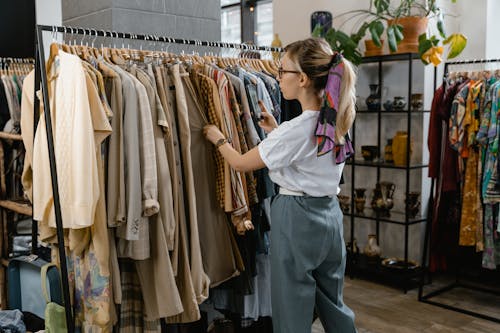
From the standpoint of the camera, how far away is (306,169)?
2090 millimetres

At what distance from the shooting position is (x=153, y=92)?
218 centimetres

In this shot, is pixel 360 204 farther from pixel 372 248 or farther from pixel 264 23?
pixel 264 23

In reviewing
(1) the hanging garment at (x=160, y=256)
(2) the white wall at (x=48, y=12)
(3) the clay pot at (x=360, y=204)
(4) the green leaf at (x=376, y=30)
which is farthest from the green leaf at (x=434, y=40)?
(2) the white wall at (x=48, y=12)

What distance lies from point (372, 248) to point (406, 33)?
1.62 metres

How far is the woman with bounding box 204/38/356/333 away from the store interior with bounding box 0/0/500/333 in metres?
0.24

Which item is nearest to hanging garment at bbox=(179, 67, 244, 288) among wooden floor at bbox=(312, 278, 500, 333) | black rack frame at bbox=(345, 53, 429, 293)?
wooden floor at bbox=(312, 278, 500, 333)

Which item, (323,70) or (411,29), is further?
(411,29)

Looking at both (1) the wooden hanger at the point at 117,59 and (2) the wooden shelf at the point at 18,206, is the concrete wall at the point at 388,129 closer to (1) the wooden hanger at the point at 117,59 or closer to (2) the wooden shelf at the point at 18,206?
(1) the wooden hanger at the point at 117,59

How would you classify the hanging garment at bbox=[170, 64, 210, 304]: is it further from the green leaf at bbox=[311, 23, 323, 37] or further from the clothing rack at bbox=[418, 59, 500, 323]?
the green leaf at bbox=[311, 23, 323, 37]

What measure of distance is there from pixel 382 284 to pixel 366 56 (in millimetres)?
1737

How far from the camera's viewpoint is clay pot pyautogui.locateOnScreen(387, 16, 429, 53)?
153 inches

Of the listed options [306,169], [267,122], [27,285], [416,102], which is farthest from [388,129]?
[27,285]

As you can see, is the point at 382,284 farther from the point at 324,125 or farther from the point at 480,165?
the point at 324,125

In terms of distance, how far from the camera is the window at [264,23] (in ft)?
18.7
